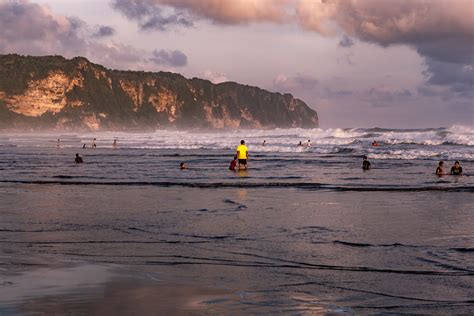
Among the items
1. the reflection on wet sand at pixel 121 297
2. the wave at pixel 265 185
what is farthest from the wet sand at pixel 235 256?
the wave at pixel 265 185

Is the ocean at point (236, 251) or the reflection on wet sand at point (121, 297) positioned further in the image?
the ocean at point (236, 251)

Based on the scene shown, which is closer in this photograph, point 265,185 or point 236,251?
point 236,251

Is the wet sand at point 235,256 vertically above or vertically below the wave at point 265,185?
below

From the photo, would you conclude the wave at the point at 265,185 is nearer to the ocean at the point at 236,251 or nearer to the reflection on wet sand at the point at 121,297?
the ocean at the point at 236,251

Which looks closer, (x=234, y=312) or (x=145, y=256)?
(x=234, y=312)

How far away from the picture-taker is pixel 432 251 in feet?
31.8

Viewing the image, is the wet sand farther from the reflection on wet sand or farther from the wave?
the wave

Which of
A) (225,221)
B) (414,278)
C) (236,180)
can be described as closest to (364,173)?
(236,180)

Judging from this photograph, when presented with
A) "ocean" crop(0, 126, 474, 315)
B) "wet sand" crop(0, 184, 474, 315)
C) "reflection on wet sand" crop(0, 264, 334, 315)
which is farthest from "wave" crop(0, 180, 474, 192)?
"reflection on wet sand" crop(0, 264, 334, 315)

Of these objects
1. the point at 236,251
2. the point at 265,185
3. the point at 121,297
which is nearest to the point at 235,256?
the point at 236,251

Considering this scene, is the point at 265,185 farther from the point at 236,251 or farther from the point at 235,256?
the point at 235,256

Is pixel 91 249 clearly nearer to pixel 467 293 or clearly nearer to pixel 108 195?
pixel 467 293

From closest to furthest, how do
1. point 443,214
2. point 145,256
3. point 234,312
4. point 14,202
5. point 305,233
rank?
point 234,312, point 145,256, point 305,233, point 443,214, point 14,202

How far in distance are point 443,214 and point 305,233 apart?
14.2 ft
